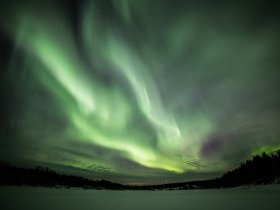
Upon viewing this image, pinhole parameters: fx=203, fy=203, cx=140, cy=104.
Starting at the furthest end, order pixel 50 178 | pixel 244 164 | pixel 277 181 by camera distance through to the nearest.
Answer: pixel 50 178 < pixel 244 164 < pixel 277 181

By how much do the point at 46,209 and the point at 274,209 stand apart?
85.3 feet

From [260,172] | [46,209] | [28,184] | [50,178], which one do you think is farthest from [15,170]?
[260,172]

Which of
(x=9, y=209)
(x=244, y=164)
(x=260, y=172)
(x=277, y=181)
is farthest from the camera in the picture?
(x=244, y=164)

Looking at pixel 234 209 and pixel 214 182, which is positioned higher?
pixel 214 182

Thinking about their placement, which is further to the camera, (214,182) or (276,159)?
(214,182)

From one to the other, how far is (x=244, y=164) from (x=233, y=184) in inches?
857

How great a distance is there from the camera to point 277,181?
317ft

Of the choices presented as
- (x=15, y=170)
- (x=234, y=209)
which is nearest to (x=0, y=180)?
(x=15, y=170)

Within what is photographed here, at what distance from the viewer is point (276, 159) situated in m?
102

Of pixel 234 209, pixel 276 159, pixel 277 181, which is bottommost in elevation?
pixel 234 209

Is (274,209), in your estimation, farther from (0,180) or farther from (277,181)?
(0,180)

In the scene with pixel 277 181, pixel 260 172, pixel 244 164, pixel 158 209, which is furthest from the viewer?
pixel 244 164

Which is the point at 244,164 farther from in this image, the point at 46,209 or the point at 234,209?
the point at 46,209

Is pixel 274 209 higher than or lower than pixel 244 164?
lower
